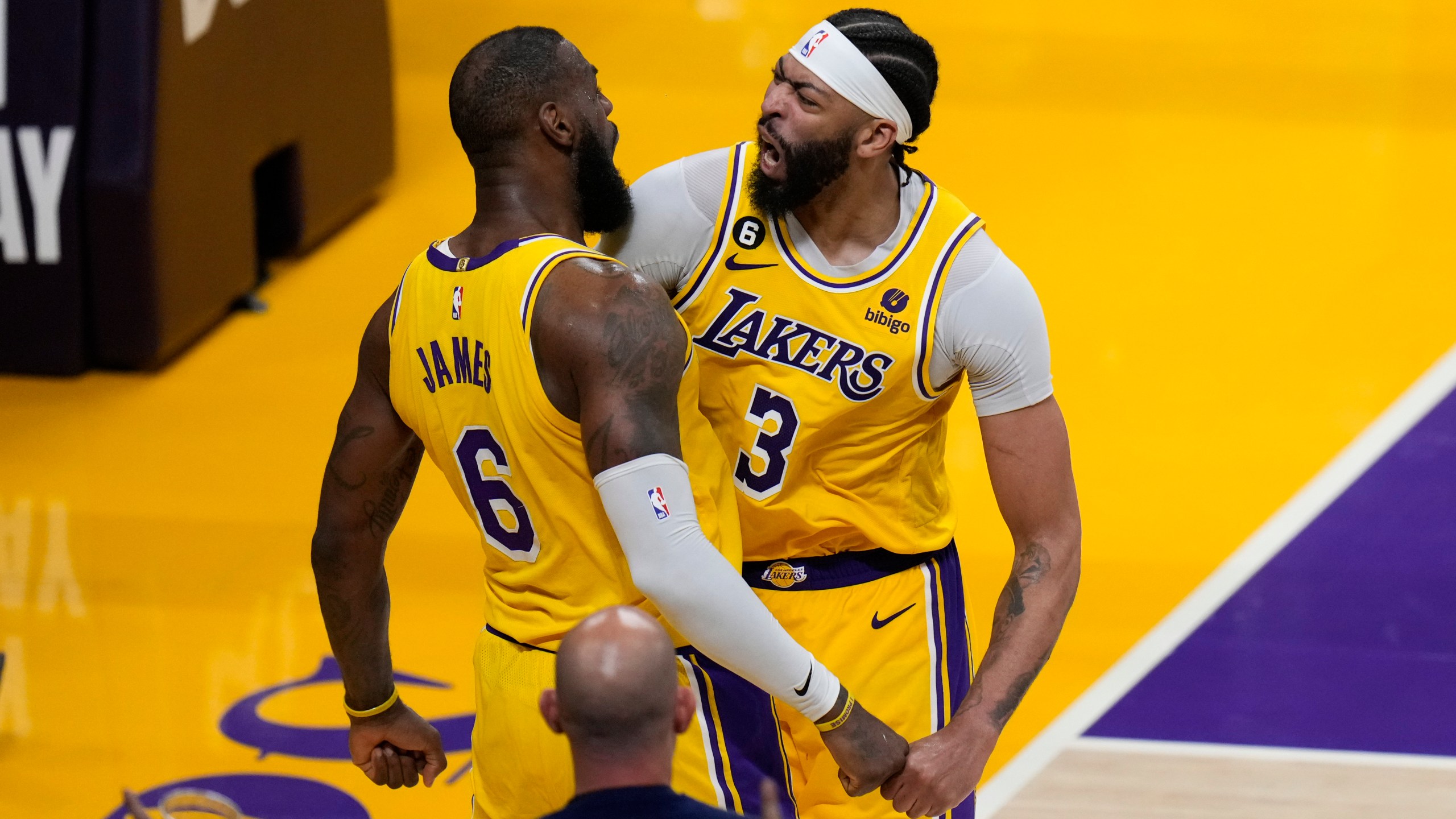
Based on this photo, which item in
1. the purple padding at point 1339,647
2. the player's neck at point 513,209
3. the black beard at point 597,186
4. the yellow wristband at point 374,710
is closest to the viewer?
the player's neck at point 513,209

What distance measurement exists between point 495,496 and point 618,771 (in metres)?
0.83

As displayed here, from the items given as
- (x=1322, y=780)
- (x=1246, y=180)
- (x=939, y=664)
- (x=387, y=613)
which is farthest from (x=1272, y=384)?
(x=387, y=613)

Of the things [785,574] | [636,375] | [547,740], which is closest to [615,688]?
[636,375]

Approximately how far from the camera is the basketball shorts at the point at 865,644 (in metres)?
3.49

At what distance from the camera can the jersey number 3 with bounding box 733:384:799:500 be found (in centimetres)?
338

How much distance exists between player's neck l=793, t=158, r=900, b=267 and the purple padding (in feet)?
7.56

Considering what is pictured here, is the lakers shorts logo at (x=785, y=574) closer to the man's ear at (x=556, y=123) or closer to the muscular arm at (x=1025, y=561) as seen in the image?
the muscular arm at (x=1025, y=561)

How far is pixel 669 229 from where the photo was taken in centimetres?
339

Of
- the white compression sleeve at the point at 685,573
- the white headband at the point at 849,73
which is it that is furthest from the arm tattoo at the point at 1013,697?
the white headband at the point at 849,73

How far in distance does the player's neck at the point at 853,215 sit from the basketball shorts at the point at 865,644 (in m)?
0.63

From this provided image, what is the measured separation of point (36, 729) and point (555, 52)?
3159mm

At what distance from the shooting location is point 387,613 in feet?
11.4

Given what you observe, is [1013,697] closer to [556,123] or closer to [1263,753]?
[556,123]

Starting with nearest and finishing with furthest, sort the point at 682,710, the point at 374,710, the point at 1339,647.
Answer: the point at 682,710 → the point at 374,710 → the point at 1339,647
